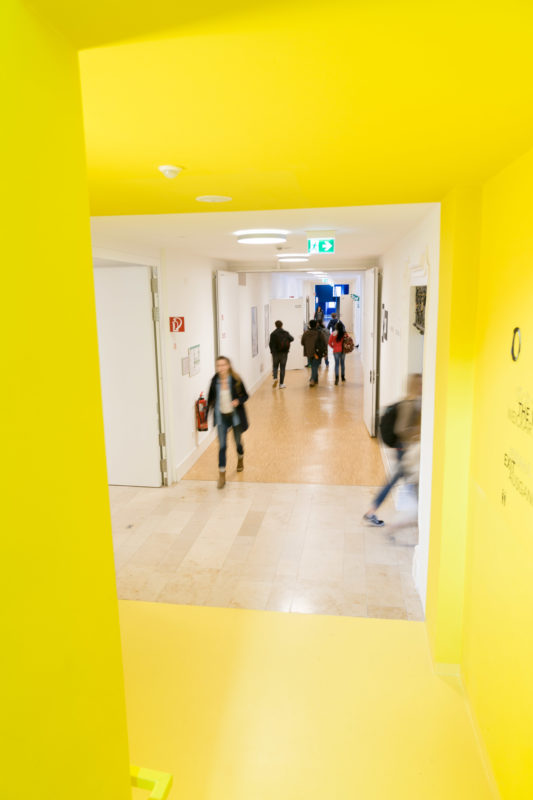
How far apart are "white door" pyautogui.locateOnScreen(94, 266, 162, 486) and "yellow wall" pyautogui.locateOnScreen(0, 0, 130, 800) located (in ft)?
17.3

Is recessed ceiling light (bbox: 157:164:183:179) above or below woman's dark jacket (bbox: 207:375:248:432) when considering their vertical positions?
above

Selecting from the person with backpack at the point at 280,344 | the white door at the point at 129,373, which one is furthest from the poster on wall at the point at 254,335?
the white door at the point at 129,373

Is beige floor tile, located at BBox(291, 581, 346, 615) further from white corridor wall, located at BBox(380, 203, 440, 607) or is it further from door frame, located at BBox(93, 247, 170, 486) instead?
door frame, located at BBox(93, 247, 170, 486)

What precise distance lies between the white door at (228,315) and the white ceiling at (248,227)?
4.52ft

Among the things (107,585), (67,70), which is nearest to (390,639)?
(107,585)

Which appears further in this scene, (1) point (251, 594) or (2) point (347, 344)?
(2) point (347, 344)

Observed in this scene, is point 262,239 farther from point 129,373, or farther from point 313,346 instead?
point 313,346

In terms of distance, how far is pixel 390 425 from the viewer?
4.71 metres

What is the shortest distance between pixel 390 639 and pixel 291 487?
2968mm

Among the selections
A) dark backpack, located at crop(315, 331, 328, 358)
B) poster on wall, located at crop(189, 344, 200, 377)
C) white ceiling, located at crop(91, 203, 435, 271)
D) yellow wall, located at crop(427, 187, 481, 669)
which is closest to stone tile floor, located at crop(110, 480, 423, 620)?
yellow wall, located at crop(427, 187, 481, 669)

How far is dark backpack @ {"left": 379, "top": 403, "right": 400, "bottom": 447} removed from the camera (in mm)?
4691

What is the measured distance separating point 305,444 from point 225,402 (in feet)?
6.19

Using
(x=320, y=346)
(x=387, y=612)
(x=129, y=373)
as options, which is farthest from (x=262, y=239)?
(x=320, y=346)

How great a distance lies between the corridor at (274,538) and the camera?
4.16 meters
